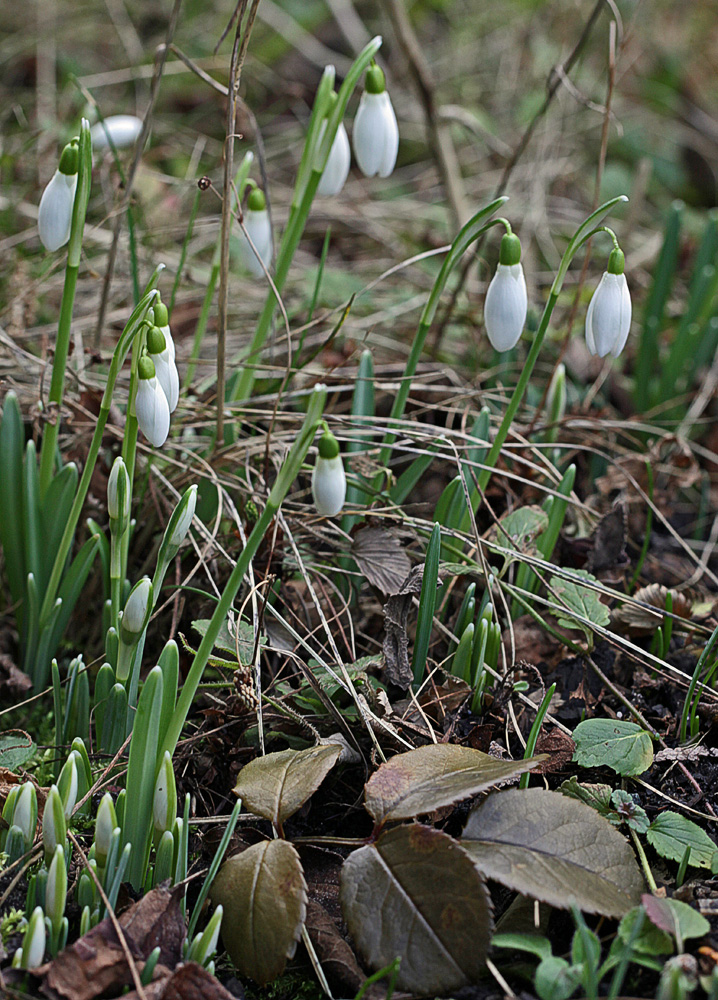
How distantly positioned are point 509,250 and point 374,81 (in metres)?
0.52

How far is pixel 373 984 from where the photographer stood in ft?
4.11

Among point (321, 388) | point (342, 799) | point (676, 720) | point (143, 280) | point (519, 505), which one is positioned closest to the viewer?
point (321, 388)

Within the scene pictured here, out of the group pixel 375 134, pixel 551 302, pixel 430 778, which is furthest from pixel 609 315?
pixel 430 778

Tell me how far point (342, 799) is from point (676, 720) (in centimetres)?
66

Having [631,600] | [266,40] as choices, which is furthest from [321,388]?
[266,40]

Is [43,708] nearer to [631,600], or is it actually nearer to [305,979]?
[305,979]

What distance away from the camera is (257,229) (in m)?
2.08

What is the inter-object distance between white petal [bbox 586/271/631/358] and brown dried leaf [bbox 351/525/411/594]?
0.55 meters

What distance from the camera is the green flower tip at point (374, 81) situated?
71.1 inches

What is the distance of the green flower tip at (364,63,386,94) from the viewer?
1806mm

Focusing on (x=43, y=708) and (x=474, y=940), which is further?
(x=43, y=708)

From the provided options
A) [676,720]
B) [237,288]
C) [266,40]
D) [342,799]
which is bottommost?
[342,799]

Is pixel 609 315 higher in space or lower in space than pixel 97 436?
higher

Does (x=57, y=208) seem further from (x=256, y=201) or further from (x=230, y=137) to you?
(x=256, y=201)
